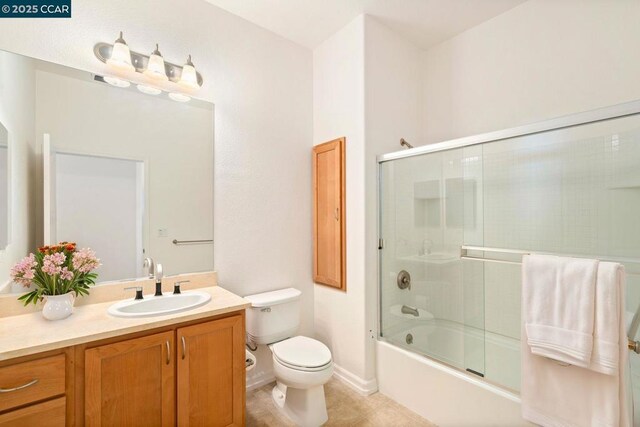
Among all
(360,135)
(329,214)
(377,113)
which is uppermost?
(377,113)

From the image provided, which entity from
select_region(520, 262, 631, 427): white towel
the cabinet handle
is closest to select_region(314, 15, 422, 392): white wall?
select_region(520, 262, 631, 427): white towel

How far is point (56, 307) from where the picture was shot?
142 centimetres

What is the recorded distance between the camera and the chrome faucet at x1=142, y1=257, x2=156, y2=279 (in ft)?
6.08

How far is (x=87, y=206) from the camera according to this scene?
1698 mm

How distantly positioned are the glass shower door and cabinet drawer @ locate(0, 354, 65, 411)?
1.88 meters

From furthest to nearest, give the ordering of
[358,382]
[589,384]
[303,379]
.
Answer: [358,382]
[303,379]
[589,384]

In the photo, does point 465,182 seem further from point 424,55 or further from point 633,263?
point 424,55

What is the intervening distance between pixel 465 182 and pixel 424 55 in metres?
1.46

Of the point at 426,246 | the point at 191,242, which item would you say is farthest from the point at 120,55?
the point at 426,246

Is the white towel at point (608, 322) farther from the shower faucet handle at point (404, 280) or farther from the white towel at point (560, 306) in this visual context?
the shower faucet handle at point (404, 280)

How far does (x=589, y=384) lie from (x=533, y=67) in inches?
76.8

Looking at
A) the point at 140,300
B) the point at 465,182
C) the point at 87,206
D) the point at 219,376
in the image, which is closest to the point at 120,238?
the point at 87,206

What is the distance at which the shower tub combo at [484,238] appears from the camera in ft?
4.83

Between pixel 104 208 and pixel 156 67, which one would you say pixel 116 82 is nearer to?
pixel 156 67
